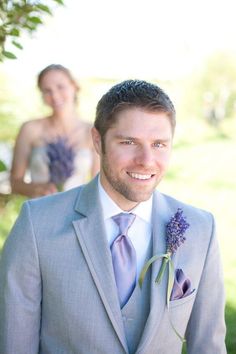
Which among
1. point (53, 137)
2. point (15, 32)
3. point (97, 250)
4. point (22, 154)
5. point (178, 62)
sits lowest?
point (178, 62)

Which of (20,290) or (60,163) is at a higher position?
(20,290)

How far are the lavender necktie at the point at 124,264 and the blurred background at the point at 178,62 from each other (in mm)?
9054

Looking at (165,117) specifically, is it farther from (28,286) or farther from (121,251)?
(28,286)

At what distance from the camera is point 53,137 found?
4.61 m

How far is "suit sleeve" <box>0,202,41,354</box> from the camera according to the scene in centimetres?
227

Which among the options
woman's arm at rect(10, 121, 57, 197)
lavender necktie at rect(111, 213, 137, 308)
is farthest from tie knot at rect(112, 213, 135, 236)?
woman's arm at rect(10, 121, 57, 197)

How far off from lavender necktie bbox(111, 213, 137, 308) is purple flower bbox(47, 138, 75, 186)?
1548 millimetres

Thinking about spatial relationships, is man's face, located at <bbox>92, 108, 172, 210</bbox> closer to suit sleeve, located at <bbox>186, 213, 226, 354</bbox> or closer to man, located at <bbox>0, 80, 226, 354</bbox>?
man, located at <bbox>0, 80, 226, 354</bbox>

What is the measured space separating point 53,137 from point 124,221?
91.4 inches

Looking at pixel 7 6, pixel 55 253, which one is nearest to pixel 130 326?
pixel 55 253

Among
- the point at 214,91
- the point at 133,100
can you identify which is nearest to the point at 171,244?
the point at 133,100

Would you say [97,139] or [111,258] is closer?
[111,258]

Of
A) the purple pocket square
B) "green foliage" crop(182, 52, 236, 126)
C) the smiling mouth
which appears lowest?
"green foliage" crop(182, 52, 236, 126)

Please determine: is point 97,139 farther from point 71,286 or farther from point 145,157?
point 71,286
